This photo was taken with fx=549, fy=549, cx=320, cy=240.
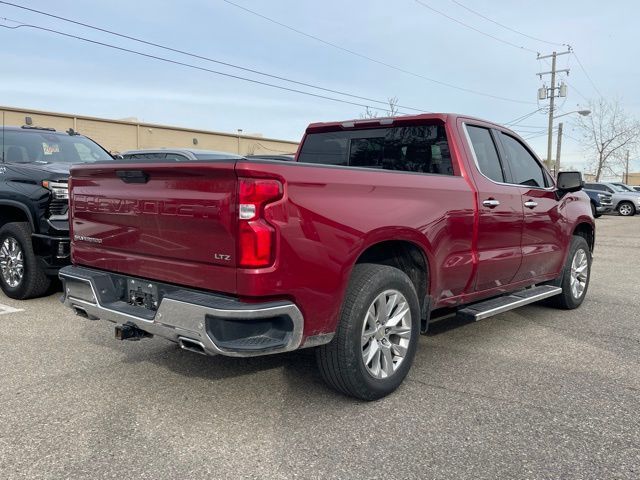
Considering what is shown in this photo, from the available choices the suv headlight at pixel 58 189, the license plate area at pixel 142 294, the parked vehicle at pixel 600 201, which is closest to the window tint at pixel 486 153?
the license plate area at pixel 142 294

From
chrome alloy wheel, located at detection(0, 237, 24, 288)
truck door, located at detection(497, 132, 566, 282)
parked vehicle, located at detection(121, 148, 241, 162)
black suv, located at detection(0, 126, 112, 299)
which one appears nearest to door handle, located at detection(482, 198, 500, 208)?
truck door, located at detection(497, 132, 566, 282)

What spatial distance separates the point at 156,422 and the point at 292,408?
816 mm

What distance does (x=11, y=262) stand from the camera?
6.23 meters

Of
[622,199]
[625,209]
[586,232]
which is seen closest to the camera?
[586,232]

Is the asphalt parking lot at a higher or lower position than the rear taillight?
lower

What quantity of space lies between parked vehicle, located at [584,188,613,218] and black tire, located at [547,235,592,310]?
2052cm

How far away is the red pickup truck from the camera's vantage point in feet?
9.30

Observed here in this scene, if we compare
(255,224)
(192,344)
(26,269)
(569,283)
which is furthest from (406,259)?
(26,269)

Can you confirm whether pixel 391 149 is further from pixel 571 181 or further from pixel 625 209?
pixel 625 209

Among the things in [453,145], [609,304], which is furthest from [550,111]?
[453,145]

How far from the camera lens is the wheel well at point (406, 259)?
3.75 meters

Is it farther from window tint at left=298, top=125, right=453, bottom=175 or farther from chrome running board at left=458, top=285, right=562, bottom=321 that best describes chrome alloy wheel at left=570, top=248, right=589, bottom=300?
window tint at left=298, top=125, right=453, bottom=175

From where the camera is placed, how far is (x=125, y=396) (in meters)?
3.60

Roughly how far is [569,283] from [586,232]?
859 mm
